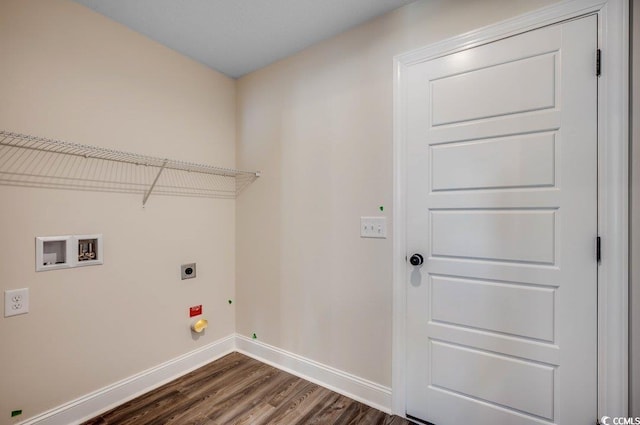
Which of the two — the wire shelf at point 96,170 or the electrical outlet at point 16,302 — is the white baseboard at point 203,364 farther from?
the wire shelf at point 96,170

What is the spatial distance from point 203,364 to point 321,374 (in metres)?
0.97

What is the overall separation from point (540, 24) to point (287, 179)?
169 cm

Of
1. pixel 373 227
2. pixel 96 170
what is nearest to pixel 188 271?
pixel 96 170

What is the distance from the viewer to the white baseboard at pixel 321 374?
1833mm

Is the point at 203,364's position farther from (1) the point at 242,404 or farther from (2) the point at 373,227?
(2) the point at 373,227

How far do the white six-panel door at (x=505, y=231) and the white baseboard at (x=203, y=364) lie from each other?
326 mm

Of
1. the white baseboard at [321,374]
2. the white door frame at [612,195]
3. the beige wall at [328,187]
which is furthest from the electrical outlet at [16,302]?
the white door frame at [612,195]

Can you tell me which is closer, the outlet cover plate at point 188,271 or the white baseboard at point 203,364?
the white baseboard at point 203,364

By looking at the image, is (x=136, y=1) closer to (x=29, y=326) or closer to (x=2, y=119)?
(x=2, y=119)

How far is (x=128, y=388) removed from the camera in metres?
1.91

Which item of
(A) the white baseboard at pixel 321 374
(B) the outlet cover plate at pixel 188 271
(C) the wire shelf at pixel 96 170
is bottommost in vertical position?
(A) the white baseboard at pixel 321 374

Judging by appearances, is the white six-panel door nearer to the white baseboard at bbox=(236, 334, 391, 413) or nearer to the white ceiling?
the white baseboard at bbox=(236, 334, 391, 413)

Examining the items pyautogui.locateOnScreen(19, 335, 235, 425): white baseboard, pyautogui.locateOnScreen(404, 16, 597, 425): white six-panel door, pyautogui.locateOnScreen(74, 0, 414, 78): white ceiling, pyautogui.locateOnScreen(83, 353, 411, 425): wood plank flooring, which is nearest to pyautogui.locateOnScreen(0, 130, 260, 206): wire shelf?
pyautogui.locateOnScreen(74, 0, 414, 78): white ceiling

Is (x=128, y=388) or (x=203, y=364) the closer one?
(x=128, y=388)
